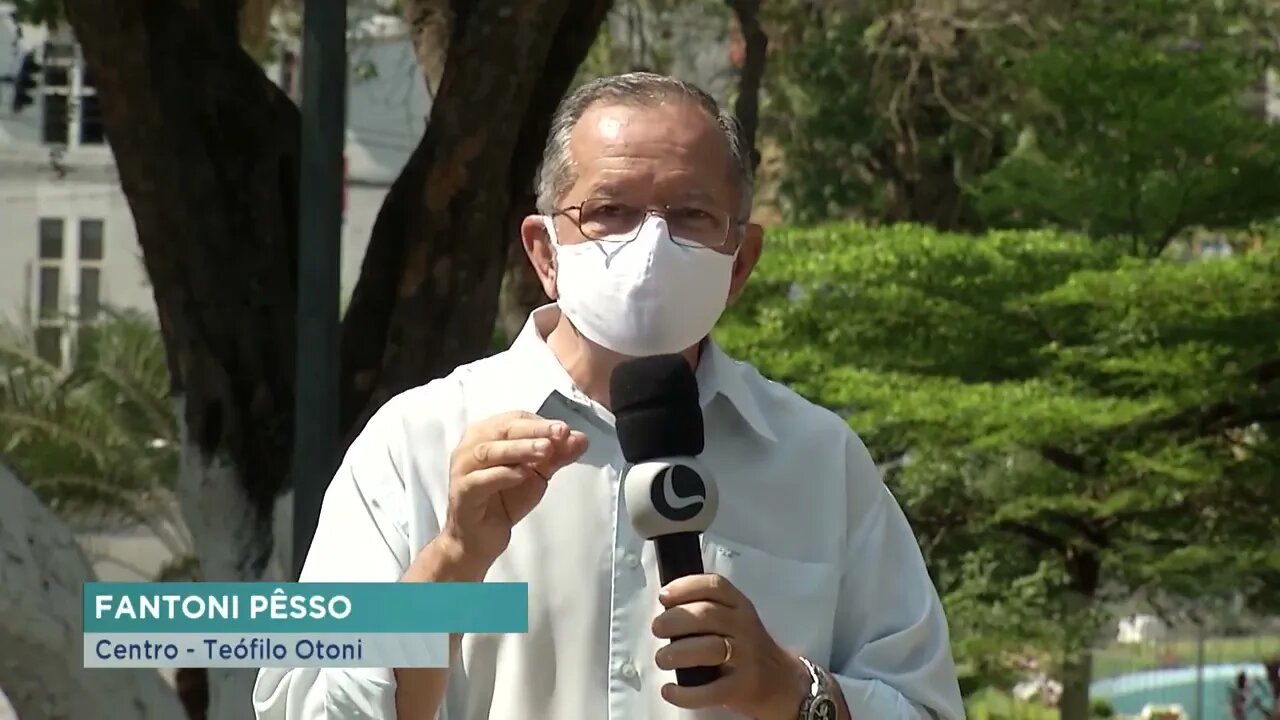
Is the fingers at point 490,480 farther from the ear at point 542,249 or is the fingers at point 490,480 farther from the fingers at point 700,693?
the ear at point 542,249

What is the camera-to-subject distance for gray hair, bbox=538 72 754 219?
2.04 m

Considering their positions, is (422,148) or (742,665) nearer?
(742,665)

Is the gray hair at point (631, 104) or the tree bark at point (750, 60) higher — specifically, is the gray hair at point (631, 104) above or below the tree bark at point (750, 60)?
above

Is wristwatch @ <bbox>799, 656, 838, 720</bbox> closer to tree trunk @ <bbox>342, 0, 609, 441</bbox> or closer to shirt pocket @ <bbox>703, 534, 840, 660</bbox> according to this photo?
shirt pocket @ <bbox>703, 534, 840, 660</bbox>

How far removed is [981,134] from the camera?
42.9 ft

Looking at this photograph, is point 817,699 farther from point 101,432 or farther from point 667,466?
point 101,432

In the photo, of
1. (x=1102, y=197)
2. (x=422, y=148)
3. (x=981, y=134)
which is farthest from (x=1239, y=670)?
(x=422, y=148)

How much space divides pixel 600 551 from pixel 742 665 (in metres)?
0.27

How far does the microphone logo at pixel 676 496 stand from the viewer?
176 centimetres

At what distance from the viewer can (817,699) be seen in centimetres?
191

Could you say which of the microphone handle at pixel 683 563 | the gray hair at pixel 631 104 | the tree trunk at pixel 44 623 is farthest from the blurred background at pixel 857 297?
the microphone handle at pixel 683 563

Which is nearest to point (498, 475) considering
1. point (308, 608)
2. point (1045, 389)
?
point (308, 608)

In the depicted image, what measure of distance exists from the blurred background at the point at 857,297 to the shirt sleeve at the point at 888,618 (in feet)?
8.44

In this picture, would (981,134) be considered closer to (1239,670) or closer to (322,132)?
(1239,670)
